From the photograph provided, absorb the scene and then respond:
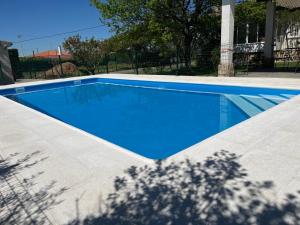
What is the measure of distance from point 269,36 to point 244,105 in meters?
9.26

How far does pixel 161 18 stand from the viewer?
16.0 m

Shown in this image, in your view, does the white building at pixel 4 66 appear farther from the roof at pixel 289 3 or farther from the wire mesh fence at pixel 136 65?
the roof at pixel 289 3

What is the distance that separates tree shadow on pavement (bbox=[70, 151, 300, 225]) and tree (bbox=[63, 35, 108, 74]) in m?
18.9

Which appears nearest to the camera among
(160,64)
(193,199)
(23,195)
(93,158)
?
(193,199)

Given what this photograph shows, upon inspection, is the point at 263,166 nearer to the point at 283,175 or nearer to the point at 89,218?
the point at 283,175

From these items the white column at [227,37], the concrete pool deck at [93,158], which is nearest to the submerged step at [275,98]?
the concrete pool deck at [93,158]

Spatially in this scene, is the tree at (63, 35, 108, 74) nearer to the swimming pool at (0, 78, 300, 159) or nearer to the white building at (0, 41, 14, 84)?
the white building at (0, 41, 14, 84)

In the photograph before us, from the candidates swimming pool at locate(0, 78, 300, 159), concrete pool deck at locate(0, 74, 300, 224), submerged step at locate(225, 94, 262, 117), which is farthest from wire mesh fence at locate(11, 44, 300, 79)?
concrete pool deck at locate(0, 74, 300, 224)

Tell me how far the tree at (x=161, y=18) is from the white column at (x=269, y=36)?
3109 mm

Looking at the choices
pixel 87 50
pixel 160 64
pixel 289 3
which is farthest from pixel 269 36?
pixel 87 50

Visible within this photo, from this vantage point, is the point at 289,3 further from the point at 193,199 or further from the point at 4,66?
the point at 4,66

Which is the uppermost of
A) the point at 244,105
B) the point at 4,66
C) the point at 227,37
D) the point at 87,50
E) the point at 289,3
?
the point at 289,3

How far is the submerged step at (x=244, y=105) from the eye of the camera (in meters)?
8.16

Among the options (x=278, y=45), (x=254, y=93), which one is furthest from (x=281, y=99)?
(x=278, y=45)
